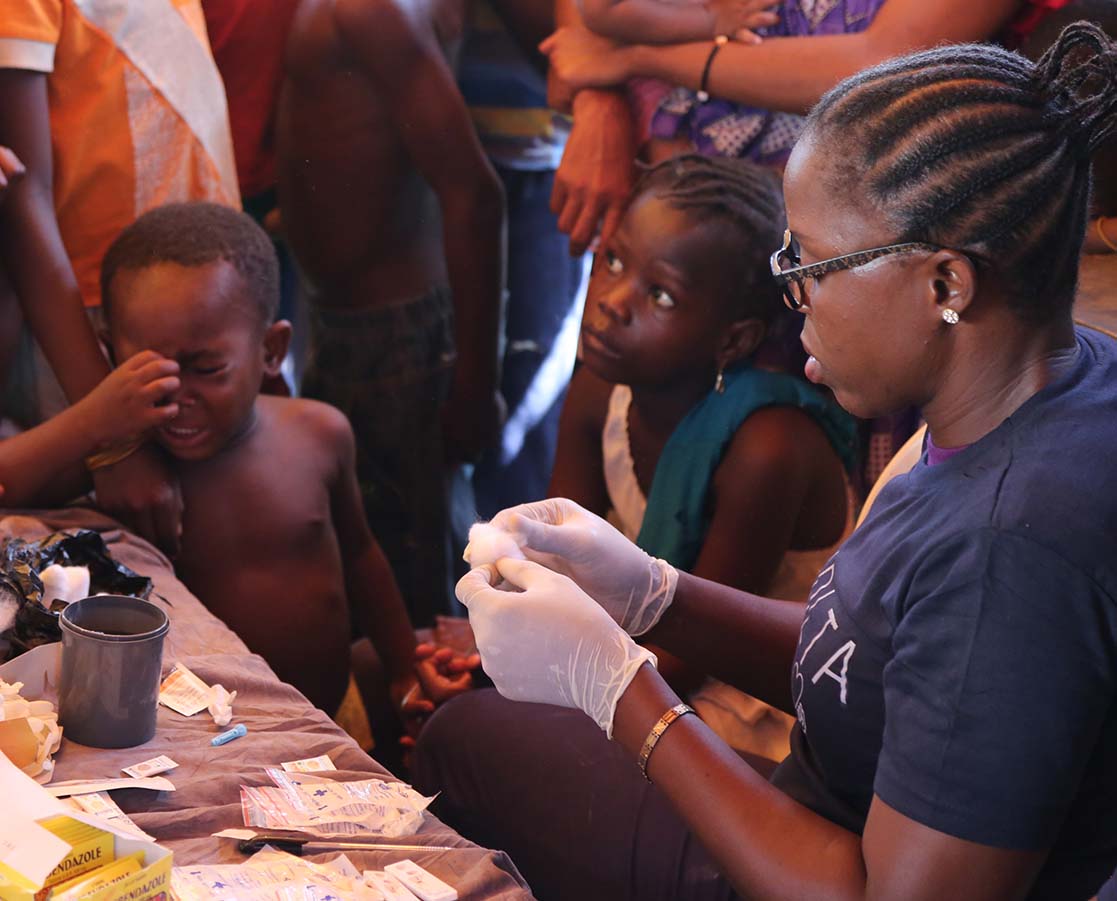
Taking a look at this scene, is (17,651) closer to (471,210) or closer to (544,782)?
(544,782)

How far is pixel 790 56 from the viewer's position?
1915 mm

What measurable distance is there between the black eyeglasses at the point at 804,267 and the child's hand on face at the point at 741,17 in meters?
0.96

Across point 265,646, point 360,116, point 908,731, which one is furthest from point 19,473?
point 908,731

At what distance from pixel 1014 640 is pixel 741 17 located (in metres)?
1.41

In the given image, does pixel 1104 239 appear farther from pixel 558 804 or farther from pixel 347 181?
pixel 347 181

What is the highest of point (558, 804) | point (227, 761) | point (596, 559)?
point (596, 559)

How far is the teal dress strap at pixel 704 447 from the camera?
73.4 inches

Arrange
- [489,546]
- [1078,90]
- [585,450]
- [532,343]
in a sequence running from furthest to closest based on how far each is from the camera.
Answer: [532,343]
[585,450]
[489,546]
[1078,90]

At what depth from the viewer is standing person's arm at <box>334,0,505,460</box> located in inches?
97.4

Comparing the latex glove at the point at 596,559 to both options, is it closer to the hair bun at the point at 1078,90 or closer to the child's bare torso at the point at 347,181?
the hair bun at the point at 1078,90

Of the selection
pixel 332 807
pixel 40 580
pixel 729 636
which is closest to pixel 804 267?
pixel 729 636

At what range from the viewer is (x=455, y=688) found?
194 centimetres

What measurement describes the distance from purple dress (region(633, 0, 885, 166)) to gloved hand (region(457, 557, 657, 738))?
1.07 meters

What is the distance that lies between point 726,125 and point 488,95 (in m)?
0.82
